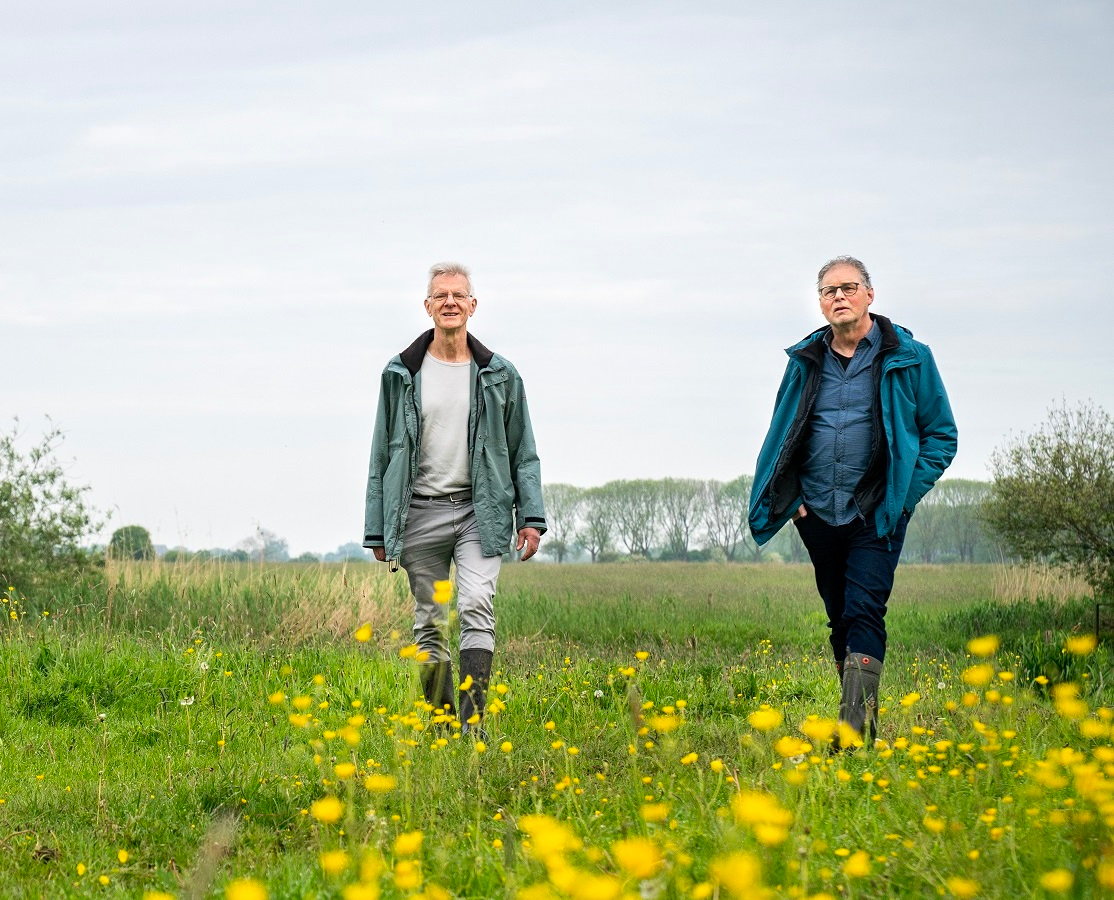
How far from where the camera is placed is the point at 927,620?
14.4 m

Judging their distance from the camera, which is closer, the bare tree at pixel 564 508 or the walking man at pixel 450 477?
the walking man at pixel 450 477

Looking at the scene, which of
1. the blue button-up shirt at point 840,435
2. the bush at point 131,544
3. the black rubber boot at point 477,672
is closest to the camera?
the blue button-up shirt at point 840,435

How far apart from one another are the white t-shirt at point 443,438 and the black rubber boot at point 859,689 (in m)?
2.17

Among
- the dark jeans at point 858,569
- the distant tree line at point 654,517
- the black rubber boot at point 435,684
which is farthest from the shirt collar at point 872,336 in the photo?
the distant tree line at point 654,517

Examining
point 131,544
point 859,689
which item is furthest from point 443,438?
point 131,544

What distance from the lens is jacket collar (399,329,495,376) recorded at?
6180 millimetres

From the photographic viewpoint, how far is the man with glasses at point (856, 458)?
5.48 m

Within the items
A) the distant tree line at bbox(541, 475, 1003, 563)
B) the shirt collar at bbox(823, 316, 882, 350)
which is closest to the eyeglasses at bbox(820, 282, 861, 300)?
the shirt collar at bbox(823, 316, 882, 350)

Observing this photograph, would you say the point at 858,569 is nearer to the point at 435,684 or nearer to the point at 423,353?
the point at 435,684

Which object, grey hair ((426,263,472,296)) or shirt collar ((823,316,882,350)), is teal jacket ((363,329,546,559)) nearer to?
grey hair ((426,263,472,296))

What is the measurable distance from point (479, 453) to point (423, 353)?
674 millimetres

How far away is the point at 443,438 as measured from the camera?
6.09 meters

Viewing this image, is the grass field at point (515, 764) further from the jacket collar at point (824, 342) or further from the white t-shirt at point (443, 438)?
the jacket collar at point (824, 342)

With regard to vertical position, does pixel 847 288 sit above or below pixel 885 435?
above
